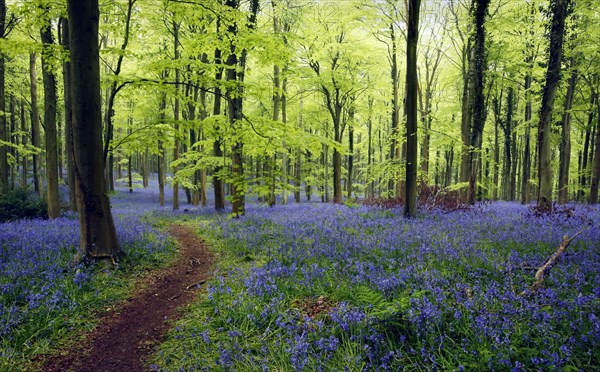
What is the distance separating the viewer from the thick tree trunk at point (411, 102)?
10.7m

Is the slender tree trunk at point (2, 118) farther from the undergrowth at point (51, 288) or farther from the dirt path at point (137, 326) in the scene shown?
the dirt path at point (137, 326)

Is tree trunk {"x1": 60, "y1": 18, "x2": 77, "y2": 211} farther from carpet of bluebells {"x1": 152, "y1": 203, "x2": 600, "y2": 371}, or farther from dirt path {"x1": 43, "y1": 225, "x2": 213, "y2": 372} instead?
carpet of bluebells {"x1": 152, "y1": 203, "x2": 600, "y2": 371}

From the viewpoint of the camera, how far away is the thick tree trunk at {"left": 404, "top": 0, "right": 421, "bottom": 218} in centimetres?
1071

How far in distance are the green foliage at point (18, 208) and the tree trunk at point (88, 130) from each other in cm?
1082

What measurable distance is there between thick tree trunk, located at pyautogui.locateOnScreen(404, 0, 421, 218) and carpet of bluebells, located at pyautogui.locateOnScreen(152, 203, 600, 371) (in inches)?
151

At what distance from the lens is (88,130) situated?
7223 millimetres

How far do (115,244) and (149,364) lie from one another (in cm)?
442

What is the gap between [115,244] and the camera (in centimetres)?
774

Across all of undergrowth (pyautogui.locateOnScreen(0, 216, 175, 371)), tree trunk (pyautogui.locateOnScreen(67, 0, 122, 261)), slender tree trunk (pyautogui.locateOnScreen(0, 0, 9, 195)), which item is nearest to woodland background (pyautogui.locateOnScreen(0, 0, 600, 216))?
slender tree trunk (pyautogui.locateOnScreen(0, 0, 9, 195))

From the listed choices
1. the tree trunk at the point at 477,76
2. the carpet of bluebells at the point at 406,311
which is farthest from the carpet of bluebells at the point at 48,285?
the tree trunk at the point at 477,76

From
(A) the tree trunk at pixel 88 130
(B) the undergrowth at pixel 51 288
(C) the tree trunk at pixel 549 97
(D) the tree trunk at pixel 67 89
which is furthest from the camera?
(C) the tree trunk at pixel 549 97

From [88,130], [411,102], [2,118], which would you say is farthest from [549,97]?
[2,118]

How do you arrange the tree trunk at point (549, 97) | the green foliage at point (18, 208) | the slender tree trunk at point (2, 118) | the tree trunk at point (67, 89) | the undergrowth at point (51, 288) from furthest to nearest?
the green foliage at point (18, 208) → the slender tree trunk at point (2, 118) → the tree trunk at point (549, 97) → the tree trunk at point (67, 89) → the undergrowth at point (51, 288)

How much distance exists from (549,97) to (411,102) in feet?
17.0
